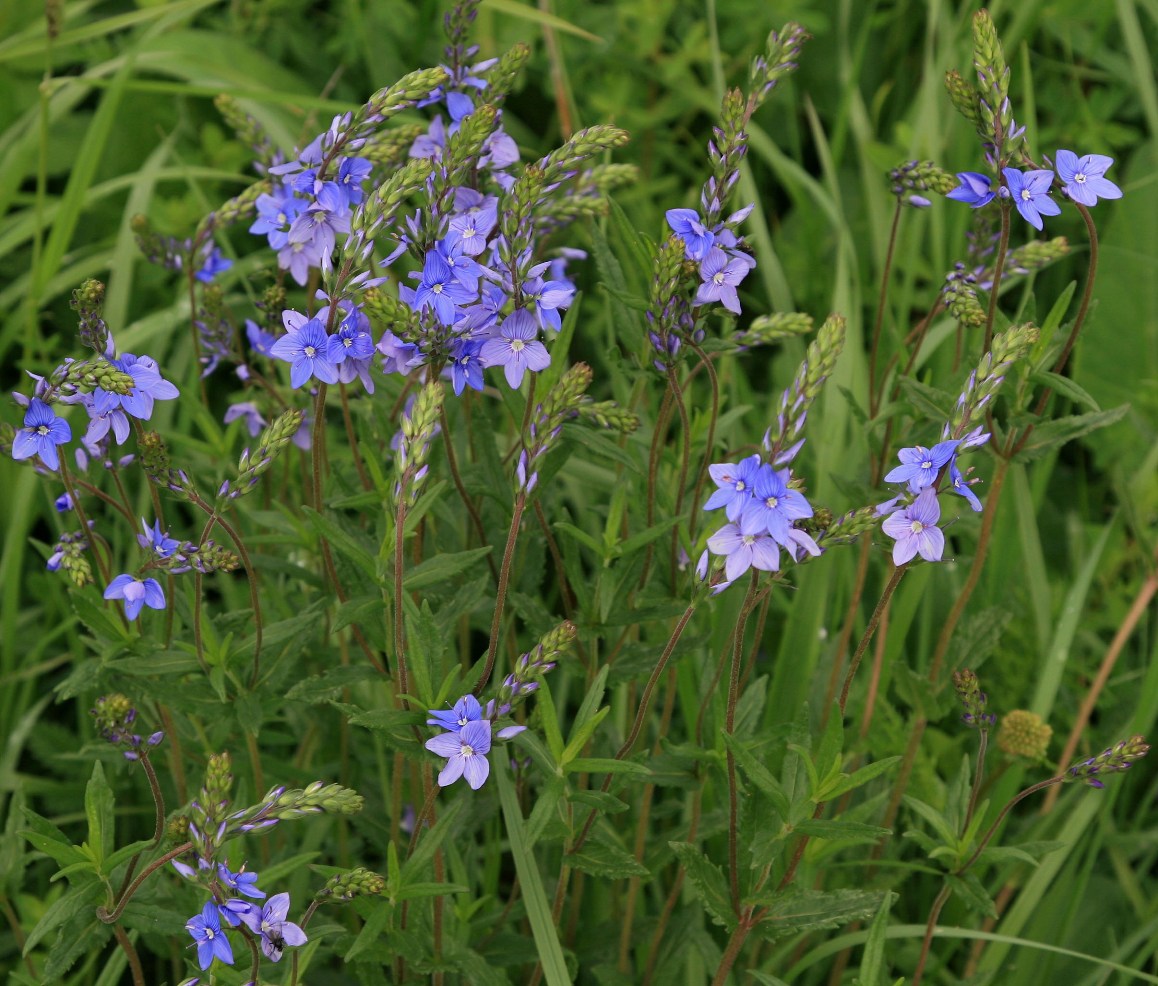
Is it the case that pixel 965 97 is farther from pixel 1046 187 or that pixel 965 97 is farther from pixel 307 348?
pixel 307 348

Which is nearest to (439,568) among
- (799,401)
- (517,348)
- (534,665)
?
(534,665)

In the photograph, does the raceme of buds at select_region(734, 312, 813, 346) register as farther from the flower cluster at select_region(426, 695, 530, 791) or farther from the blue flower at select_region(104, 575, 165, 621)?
the blue flower at select_region(104, 575, 165, 621)

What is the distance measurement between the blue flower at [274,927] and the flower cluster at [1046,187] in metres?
1.71

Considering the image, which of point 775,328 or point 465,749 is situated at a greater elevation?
point 775,328

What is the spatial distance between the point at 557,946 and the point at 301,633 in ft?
2.60

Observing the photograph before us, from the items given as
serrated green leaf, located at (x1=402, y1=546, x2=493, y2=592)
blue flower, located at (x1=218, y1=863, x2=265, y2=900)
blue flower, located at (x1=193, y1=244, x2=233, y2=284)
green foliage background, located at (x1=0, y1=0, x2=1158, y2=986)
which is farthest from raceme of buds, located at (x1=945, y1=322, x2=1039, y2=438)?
blue flower, located at (x1=193, y1=244, x2=233, y2=284)

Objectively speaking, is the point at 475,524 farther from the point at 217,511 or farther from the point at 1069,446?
the point at 1069,446

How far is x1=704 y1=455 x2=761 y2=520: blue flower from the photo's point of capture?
6.04 ft

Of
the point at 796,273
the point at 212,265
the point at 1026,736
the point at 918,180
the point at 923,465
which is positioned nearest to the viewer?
the point at 923,465

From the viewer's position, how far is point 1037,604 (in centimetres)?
349

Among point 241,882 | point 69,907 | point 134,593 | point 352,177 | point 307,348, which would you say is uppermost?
point 352,177

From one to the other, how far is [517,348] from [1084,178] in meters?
1.10

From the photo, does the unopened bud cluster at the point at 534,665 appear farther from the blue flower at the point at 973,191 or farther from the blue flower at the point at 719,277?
the blue flower at the point at 973,191

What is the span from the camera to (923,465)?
1939mm
